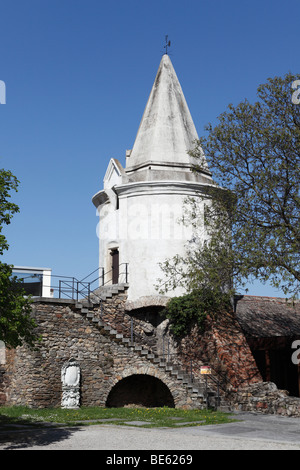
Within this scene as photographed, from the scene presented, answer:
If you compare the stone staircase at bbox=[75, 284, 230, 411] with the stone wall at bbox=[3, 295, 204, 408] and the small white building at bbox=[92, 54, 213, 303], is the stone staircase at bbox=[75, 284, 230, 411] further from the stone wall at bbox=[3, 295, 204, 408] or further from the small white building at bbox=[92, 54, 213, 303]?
the small white building at bbox=[92, 54, 213, 303]

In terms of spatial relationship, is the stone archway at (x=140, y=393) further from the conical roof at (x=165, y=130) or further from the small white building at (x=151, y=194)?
→ the conical roof at (x=165, y=130)

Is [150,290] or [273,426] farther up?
[150,290]

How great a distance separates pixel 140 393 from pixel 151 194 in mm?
8894

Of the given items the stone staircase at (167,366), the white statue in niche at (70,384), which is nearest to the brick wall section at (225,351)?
the stone staircase at (167,366)

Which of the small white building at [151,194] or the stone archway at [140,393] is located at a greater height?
the small white building at [151,194]

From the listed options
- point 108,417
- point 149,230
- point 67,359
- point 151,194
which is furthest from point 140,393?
point 151,194

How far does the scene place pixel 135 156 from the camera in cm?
2736

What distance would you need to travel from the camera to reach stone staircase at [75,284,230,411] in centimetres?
2105

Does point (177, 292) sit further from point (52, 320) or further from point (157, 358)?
point (52, 320)

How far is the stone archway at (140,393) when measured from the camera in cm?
2345

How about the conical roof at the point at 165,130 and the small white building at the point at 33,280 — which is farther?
the small white building at the point at 33,280
